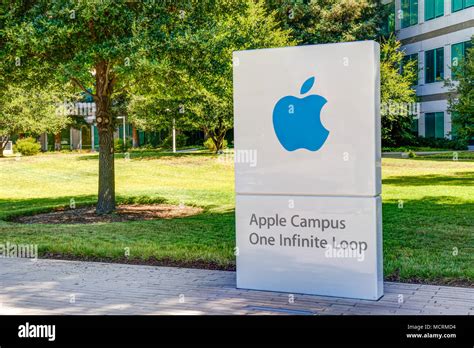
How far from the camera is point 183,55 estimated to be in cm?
1391

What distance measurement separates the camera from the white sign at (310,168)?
7.12 metres

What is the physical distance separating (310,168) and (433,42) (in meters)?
39.6

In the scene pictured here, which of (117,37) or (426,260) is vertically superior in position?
(117,37)

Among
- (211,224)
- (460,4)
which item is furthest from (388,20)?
(211,224)

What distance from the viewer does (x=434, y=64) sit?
44375 mm

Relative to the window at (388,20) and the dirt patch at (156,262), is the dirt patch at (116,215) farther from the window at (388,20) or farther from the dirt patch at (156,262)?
the window at (388,20)

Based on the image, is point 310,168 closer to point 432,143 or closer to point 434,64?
point 432,143

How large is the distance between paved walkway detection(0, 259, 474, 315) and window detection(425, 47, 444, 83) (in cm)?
3778

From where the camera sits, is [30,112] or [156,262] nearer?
[156,262]

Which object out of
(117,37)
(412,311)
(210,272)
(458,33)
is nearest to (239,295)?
(210,272)

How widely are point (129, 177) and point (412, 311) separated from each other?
23651 mm

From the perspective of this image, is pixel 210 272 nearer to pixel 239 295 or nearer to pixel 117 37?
pixel 239 295

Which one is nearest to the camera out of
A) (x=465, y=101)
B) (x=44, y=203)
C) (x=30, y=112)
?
(x=44, y=203)
